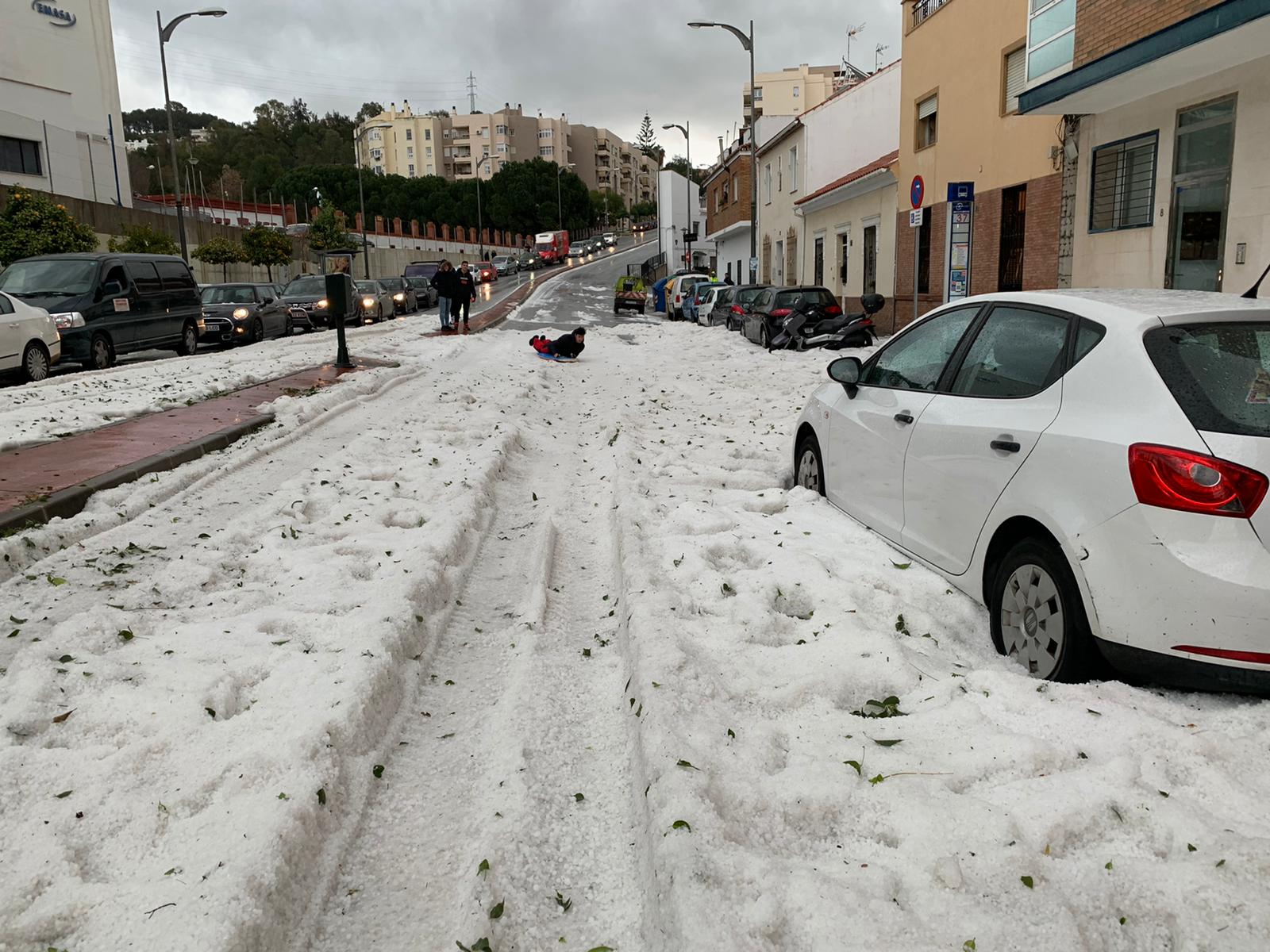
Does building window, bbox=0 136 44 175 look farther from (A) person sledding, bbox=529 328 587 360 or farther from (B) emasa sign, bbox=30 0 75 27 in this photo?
(A) person sledding, bbox=529 328 587 360

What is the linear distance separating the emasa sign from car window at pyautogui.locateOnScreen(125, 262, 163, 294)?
34390 mm

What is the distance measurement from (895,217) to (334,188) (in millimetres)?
85546

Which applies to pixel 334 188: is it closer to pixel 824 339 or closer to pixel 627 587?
pixel 824 339

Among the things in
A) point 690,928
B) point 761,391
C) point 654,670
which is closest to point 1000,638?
point 654,670

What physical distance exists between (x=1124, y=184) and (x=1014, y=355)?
40.9ft

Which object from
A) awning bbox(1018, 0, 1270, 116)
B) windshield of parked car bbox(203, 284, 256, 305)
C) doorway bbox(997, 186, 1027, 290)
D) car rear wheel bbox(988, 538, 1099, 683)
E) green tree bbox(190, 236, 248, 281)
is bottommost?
car rear wheel bbox(988, 538, 1099, 683)

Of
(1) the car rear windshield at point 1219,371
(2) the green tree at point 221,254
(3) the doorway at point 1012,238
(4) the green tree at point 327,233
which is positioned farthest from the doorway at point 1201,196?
(4) the green tree at point 327,233

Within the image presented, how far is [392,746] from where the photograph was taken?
10.8ft

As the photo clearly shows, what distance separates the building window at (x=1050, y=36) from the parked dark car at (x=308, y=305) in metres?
18.4

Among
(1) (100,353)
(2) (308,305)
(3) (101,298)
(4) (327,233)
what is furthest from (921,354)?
(4) (327,233)

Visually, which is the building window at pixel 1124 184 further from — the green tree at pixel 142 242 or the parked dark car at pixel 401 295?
the green tree at pixel 142 242

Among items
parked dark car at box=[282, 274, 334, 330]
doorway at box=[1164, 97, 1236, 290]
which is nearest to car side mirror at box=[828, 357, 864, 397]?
doorway at box=[1164, 97, 1236, 290]

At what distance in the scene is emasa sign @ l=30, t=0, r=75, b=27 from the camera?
42.1 metres

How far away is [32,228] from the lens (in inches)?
1032
